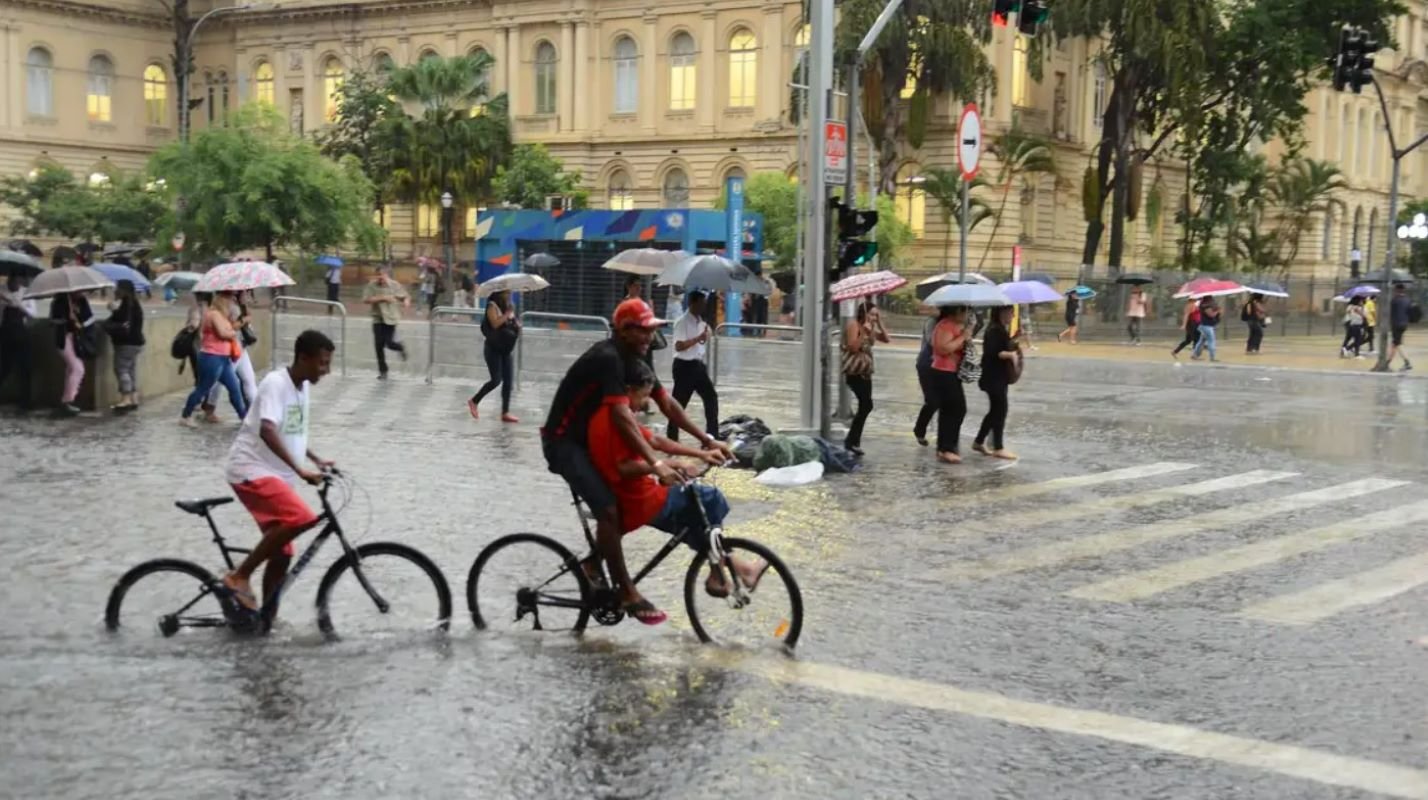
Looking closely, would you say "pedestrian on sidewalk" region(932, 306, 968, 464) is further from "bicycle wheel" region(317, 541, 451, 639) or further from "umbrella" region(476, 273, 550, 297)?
"bicycle wheel" region(317, 541, 451, 639)

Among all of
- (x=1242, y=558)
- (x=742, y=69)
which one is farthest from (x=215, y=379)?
(x=742, y=69)

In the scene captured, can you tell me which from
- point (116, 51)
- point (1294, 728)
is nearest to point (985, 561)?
point (1294, 728)

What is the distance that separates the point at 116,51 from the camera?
242ft

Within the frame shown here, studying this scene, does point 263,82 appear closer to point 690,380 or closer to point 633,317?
point 690,380

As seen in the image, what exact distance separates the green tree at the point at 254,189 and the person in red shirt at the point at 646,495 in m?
43.1

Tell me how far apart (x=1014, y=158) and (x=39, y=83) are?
44948mm

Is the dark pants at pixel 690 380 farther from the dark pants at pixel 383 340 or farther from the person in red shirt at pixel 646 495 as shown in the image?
the dark pants at pixel 383 340

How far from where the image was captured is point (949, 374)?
50.3ft

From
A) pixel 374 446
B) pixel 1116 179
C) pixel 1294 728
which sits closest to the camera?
pixel 1294 728

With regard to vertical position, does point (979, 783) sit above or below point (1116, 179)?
below

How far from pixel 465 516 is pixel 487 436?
207 inches

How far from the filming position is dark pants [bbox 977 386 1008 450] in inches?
622

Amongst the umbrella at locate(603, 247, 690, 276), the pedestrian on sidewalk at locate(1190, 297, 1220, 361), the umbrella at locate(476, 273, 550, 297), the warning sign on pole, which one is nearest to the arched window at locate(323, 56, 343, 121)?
the umbrella at locate(603, 247, 690, 276)

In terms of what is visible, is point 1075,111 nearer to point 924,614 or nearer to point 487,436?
point 487,436
